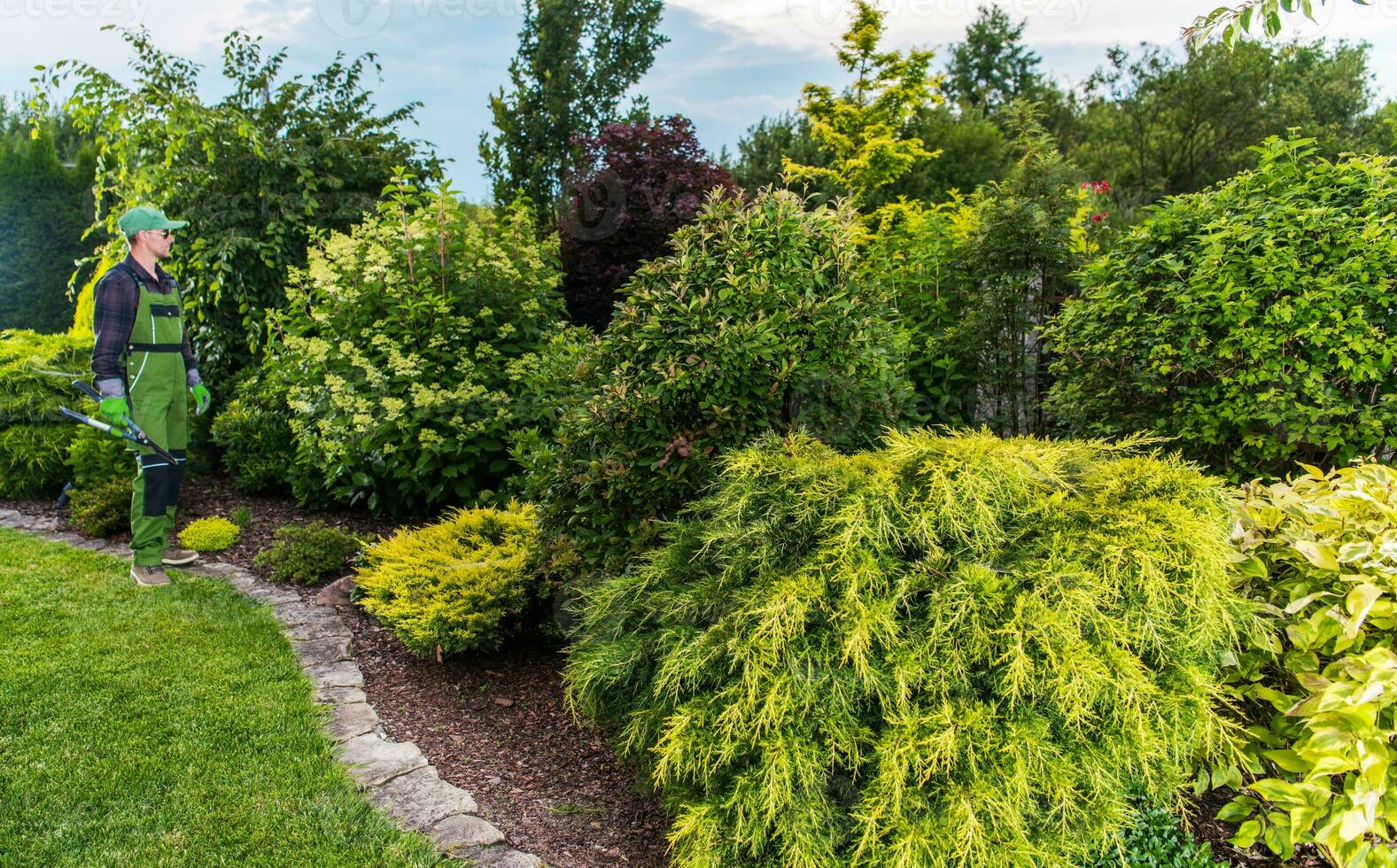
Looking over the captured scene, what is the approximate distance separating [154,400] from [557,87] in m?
9.76

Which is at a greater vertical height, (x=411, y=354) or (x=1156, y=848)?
(x=411, y=354)

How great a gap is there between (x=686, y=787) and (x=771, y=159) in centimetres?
1785

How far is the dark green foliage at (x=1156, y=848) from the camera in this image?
7.57ft

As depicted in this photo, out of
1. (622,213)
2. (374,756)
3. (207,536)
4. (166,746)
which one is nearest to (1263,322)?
(374,756)

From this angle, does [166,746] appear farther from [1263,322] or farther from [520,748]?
[1263,322]

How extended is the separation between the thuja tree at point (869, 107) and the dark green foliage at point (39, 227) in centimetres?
1245

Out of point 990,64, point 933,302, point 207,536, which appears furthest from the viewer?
point 990,64

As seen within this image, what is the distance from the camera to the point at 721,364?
284cm

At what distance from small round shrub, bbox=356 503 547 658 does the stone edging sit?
31 cm

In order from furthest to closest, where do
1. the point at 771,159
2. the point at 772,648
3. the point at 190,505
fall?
the point at 771,159 → the point at 190,505 → the point at 772,648

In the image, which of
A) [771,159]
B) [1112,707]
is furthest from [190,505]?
[771,159]

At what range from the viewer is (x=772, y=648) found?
6.88 feet

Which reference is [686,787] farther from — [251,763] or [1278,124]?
[1278,124]

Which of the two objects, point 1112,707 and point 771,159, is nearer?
point 1112,707
